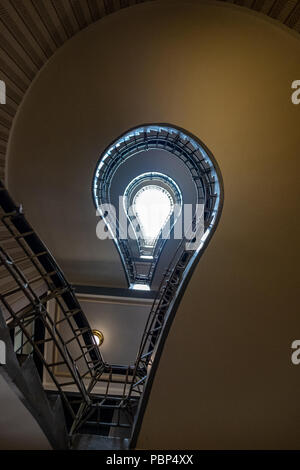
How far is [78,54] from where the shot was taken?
324 centimetres

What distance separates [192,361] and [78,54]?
13.3 ft

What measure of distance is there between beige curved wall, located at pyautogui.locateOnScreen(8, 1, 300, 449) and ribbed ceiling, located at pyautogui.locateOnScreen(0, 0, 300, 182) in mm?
112

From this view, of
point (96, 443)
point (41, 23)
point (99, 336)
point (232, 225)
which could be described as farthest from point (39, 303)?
point (99, 336)

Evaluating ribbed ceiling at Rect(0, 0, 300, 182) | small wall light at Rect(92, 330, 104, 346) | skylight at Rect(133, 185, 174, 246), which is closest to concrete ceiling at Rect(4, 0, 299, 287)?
ribbed ceiling at Rect(0, 0, 300, 182)

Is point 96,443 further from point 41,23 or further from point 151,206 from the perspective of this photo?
point 151,206

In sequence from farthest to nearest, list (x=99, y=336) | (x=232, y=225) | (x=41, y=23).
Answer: (x=99, y=336), (x=41, y=23), (x=232, y=225)

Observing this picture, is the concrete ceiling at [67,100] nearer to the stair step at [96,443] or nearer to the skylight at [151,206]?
the stair step at [96,443]

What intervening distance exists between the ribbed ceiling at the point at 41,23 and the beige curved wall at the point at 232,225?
112mm

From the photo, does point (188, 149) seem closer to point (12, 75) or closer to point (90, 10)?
point (90, 10)

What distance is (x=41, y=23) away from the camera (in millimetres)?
2988

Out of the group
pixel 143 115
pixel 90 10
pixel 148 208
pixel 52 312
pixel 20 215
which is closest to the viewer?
pixel 20 215

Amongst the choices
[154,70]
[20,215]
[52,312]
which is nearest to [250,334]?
[20,215]

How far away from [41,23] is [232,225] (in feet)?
11.0

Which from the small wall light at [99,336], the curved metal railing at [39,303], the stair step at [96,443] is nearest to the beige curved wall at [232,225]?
the stair step at [96,443]
